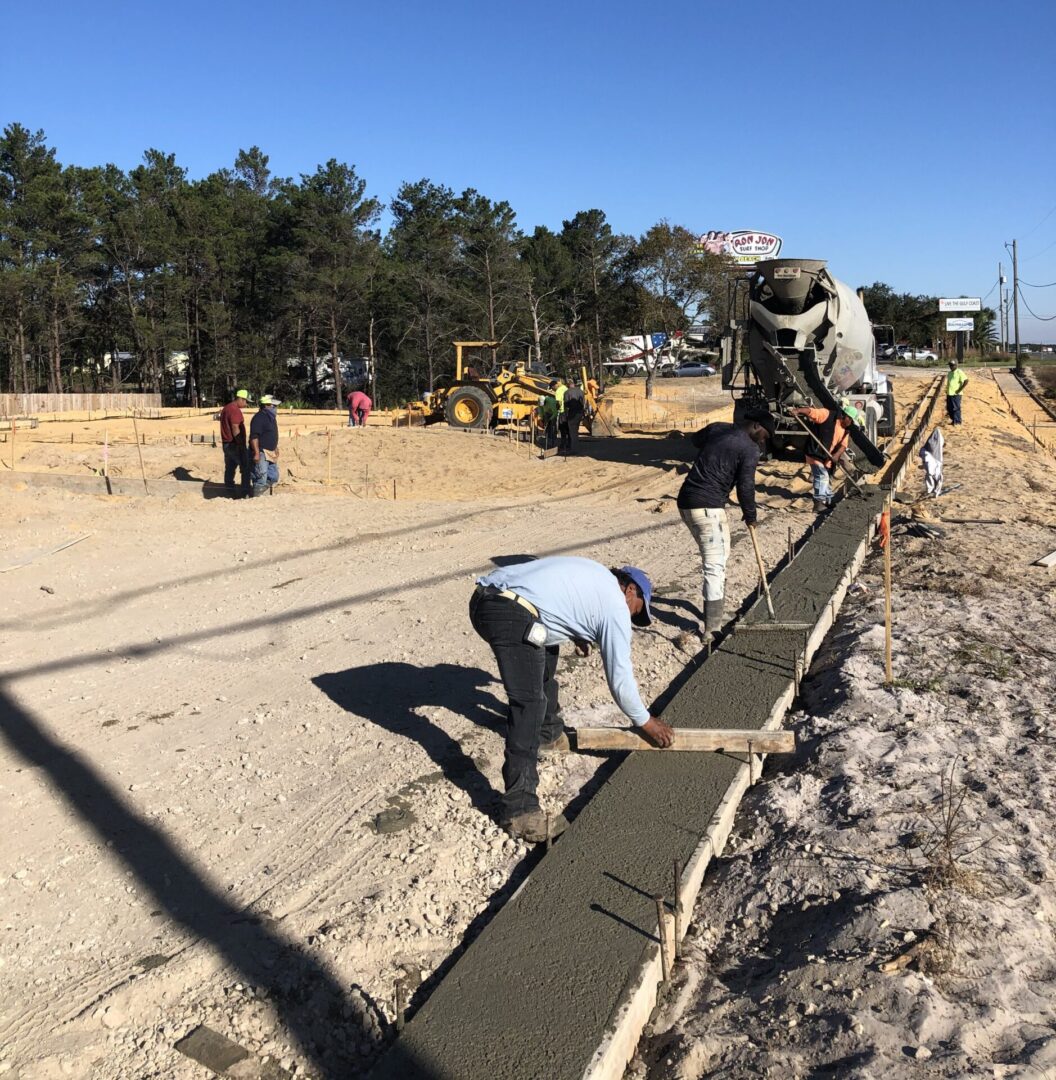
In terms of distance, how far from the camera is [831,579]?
8.46 meters

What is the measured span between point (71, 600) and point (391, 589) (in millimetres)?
2991

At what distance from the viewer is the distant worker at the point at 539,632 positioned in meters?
4.06

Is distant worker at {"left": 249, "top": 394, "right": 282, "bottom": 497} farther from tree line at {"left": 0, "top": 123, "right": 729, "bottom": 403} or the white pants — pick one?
tree line at {"left": 0, "top": 123, "right": 729, "bottom": 403}

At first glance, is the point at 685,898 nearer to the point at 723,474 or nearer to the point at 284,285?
the point at 723,474

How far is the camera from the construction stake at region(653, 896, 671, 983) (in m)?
3.34

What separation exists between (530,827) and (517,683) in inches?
26.3

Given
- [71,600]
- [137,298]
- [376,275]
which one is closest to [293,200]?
[376,275]

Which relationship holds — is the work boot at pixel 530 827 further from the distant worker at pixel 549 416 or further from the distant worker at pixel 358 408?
the distant worker at pixel 358 408

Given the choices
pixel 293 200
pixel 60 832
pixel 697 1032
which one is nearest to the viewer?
pixel 697 1032

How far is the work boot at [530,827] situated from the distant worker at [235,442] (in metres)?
10.4

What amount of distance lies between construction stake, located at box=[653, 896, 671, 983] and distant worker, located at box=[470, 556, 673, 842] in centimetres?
92

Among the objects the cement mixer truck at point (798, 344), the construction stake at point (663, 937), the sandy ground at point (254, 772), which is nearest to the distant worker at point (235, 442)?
the sandy ground at point (254, 772)

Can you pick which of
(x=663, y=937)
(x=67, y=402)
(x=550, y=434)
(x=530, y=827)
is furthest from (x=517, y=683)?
(x=67, y=402)

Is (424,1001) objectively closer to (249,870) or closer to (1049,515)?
(249,870)
